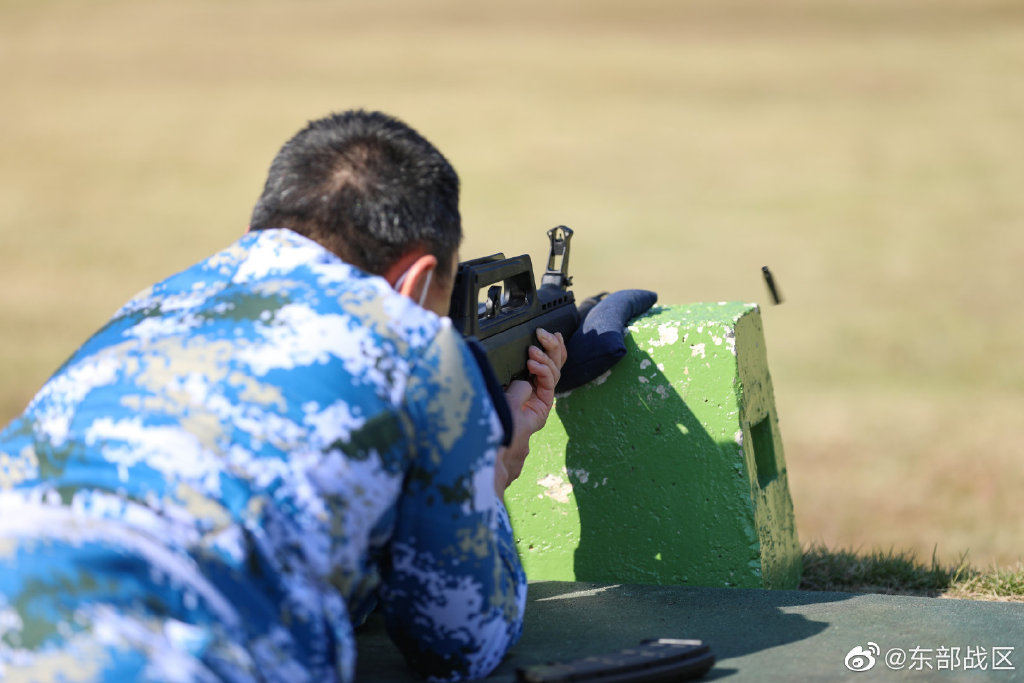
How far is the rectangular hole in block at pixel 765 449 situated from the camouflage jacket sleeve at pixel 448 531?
160 centimetres

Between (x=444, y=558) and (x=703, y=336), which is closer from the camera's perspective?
(x=444, y=558)

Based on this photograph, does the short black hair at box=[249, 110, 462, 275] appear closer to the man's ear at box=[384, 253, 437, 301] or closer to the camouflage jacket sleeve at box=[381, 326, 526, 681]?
the man's ear at box=[384, 253, 437, 301]

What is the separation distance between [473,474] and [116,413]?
0.64 m

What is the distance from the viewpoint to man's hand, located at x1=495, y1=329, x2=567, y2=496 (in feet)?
8.98

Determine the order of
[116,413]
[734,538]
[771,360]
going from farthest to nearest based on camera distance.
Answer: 1. [771,360]
2. [734,538]
3. [116,413]

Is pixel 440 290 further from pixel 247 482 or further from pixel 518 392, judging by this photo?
pixel 518 392

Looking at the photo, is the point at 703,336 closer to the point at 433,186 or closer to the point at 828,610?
the point at 828,610

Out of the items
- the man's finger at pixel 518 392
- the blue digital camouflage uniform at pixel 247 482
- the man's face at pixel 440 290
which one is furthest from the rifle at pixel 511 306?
the blue digital camouflage uniform at pixel 247 482

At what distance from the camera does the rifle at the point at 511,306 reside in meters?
2.68

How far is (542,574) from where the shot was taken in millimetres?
3459

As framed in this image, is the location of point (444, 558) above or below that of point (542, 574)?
above

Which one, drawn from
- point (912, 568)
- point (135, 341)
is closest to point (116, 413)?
point (135, 341)

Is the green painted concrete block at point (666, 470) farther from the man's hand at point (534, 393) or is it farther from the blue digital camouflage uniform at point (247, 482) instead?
the blue digital camouflage uniform at point (247, 482)

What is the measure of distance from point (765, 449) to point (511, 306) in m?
1.07
